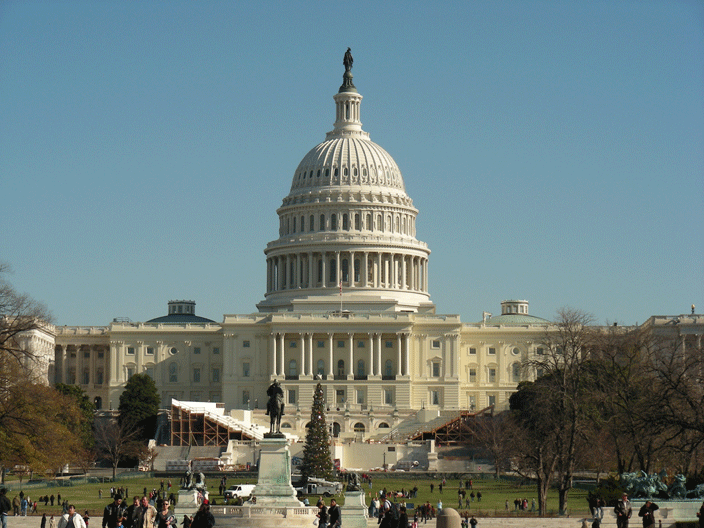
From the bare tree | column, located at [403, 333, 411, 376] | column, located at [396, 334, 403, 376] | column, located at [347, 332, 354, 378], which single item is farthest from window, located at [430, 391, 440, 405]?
the bare tree

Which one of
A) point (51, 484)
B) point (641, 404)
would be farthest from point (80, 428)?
point (641, 404)

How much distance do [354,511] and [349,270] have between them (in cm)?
10554

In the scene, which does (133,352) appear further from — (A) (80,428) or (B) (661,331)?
(B) (661,331)

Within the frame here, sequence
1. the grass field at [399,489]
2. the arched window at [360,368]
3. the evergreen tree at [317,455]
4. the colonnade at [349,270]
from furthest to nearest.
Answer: the colonnade at [349,270], the arched window at [360,368], the evergreen tree at [317,455], the grass field at [399,489]

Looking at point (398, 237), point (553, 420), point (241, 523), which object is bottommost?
point (241, 523)

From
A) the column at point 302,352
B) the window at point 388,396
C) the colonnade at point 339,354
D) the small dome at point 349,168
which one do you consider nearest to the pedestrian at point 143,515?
the window at point 388,396

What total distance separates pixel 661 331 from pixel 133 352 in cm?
5720

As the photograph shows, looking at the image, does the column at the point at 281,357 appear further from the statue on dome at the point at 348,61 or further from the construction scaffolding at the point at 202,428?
the statue on dome at the point at 348,61

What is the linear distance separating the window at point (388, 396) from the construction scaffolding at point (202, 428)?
75.4ft

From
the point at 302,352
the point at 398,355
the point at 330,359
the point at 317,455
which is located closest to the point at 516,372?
the point at 398,355

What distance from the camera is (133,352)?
163m

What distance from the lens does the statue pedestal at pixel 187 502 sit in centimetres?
6438

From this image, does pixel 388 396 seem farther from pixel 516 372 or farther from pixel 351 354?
pixel 516 372

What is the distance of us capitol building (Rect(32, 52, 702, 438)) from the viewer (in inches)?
6093
